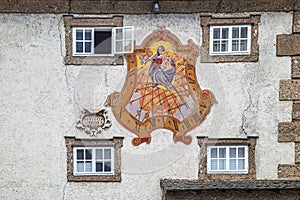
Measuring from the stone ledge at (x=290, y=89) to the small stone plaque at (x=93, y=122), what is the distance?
11.4 feet

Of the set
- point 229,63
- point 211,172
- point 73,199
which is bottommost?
point 73,199

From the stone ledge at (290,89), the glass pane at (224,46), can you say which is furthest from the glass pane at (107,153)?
the stone ledge at (290,89)

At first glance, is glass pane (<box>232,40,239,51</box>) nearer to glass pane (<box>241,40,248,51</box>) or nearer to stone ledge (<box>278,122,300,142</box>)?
glass pane (<box>241,40,248,51</box>)

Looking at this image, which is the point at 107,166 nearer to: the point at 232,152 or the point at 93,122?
the point at 93,122

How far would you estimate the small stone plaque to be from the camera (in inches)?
363

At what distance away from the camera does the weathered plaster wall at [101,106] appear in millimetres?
9164

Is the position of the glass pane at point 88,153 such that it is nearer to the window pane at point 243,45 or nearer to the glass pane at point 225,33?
the glass pane at point 225,33

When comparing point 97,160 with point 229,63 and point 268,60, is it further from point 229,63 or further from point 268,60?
point 268,60

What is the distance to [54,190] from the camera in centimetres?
928

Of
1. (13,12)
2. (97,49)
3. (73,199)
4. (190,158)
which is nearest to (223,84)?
(190,158)

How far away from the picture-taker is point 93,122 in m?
9.24

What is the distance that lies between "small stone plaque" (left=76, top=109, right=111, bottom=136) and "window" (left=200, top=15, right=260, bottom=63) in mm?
2257

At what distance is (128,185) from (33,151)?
201 cm

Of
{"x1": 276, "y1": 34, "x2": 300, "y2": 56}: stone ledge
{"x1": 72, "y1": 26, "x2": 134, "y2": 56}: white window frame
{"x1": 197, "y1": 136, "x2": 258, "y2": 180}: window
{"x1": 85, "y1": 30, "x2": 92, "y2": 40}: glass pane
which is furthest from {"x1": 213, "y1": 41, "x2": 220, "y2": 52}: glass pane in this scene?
{"x1": 85, "y1": 30, "x2": 92, "y2": 40}: glass pane
